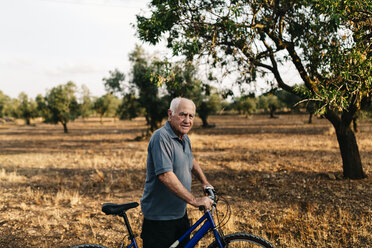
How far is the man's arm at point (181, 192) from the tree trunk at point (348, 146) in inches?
306

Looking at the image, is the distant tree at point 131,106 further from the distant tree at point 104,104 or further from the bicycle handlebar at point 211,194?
the distant tree at point 104,104

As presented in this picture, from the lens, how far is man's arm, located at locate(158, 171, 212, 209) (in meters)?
2.53

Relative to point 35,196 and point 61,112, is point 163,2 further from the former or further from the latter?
point 61,112

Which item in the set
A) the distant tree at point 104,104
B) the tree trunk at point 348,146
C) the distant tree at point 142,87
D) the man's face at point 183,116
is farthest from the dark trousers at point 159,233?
the distant tree at point 104,104

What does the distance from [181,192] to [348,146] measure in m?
8.47

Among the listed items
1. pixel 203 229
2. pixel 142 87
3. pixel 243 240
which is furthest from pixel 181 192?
pixel 142 87

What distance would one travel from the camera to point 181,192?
2537 millimetres

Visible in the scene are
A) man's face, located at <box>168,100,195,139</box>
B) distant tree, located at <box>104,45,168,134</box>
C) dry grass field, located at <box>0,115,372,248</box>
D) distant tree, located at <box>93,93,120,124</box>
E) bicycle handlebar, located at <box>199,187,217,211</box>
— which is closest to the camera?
bicycle handlebar, located at <box>199,187,217,211</box>

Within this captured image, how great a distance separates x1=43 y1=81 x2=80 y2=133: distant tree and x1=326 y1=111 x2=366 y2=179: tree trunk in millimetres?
35362

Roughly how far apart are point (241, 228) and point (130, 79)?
67.5ft

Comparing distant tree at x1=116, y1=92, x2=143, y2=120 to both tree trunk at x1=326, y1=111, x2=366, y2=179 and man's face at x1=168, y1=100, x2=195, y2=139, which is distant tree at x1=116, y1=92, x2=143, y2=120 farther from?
man's face at x1=168, y1=100, x2=195, y2=139

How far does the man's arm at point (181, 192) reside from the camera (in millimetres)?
2527

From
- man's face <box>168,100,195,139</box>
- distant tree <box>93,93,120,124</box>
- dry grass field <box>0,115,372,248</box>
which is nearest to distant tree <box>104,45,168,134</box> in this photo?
dry grass field <box>0,115,372,248</box>

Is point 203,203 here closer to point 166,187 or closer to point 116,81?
point 166,187
